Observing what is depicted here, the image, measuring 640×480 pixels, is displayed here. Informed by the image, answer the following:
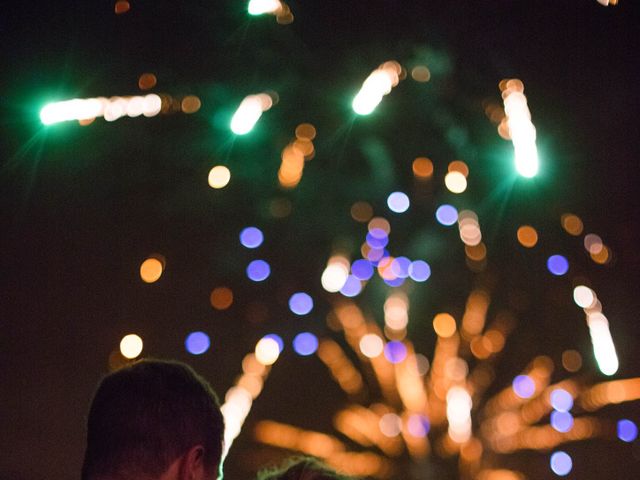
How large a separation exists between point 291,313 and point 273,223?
1.47 feet

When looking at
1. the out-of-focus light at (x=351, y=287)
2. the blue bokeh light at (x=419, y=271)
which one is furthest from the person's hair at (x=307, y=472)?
the blue bokeh light at (x=419, y=271)

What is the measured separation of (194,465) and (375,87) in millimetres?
3191

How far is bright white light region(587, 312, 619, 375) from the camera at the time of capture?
4.76 m

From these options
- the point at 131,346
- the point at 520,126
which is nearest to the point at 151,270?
the point at 131,346

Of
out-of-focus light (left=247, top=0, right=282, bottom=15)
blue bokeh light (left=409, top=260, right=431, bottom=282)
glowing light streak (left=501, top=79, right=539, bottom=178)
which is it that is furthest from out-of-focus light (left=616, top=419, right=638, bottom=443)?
out-of-focus light (left=247, top=0, right=282, bottom=15)

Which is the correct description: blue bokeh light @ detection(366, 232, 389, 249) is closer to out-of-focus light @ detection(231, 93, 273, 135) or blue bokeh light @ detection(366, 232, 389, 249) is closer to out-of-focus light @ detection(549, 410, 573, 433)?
out-of-focus light @ detection(231, 93, 273, 135)

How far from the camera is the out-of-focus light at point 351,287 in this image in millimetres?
4457

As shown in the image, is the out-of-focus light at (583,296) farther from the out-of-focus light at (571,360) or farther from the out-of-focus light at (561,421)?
the out-of-focus light at (561,421)

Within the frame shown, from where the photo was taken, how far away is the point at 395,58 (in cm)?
423

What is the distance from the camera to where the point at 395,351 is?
4.69 meters

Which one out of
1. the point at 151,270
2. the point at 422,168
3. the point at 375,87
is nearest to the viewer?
the point at 151,270

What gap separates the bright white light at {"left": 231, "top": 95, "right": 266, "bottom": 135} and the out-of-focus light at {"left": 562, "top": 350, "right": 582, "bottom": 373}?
2.08 m

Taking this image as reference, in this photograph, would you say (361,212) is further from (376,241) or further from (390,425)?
(390,425)

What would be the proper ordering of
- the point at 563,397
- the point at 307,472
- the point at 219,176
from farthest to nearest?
the point at 563,397 → the point at 219,176 → the point at 307,472
